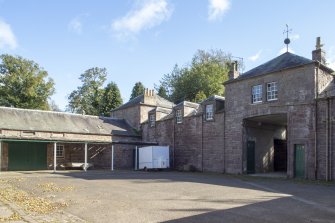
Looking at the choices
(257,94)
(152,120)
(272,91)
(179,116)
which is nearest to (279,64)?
(272,91)

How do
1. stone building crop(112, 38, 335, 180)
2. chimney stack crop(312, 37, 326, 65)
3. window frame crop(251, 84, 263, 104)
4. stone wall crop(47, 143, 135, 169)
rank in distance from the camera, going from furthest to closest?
stone wall crop(47, 143, 135, 169), window frame crop(251, 84, 263, 104), chimney stack crop(312, 37, 326, 65), stone building crop(112, 38, 335, 180)

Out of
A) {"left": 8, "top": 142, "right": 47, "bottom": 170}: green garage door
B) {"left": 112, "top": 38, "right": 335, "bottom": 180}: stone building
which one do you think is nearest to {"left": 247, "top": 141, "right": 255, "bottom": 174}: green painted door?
{"left": 112, "top": 38, "right": 335, "bottom": 180}: stone building

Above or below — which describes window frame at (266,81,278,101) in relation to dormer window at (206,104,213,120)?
above

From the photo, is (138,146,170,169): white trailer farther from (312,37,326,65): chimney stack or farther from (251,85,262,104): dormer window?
(312,37,326,65): chimney stack

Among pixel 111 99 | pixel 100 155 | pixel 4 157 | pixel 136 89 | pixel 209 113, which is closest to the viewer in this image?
pixel 209 113

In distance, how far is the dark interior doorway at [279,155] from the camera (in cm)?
2888

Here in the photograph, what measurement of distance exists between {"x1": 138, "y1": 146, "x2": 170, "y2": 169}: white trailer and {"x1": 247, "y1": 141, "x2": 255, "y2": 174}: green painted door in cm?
723

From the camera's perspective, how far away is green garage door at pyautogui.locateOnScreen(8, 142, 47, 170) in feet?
97.1

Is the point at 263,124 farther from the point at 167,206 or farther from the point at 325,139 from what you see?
the point at 167,206

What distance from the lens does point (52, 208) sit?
1012 centimetres

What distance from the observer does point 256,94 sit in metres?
24.9

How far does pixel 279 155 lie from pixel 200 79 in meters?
26.5

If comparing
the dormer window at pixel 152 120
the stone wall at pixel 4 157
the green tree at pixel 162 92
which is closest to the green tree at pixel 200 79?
the green tree at pixel 162 92

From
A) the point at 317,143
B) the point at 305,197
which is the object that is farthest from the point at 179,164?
the point at 305,197
